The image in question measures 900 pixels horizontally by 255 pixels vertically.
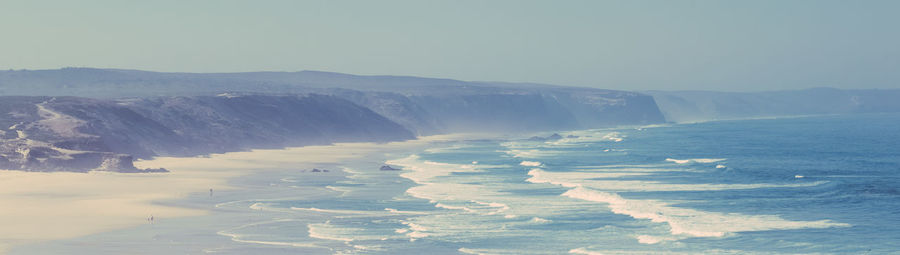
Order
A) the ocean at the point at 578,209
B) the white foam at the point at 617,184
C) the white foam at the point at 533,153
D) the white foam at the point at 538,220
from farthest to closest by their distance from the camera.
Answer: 1. the white foam at the point at 533,153
2. the white foam at the point at 617,184
3. the white foam at the point at 538,220
4. the ocean at the point at 578,209

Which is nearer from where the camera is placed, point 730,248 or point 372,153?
point 730,248

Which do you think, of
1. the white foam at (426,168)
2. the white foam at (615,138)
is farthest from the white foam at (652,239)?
the white foam at (615,138)

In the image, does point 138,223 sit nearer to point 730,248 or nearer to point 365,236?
point 365,236

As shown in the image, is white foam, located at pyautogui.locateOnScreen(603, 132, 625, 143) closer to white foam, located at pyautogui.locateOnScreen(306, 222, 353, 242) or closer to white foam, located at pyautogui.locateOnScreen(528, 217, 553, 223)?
white foam, located at pyautogui.locateOnScreen(528, 217, 553, 223)

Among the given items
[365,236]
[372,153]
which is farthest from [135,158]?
[365,236]

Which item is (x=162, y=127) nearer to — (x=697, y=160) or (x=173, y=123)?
(x=173, y=123)

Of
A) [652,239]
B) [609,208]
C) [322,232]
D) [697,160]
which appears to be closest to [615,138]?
[697,160]

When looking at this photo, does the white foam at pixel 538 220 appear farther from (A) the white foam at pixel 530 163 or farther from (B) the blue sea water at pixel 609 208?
(A) the white foam at pixel 530 163
